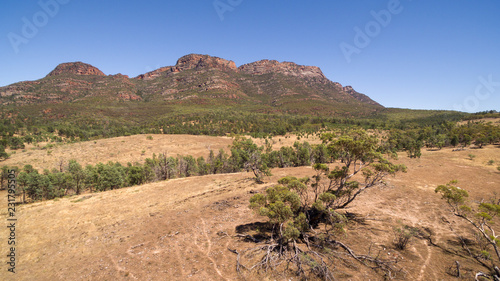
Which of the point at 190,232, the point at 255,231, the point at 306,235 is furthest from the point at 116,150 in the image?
the point at 306,235

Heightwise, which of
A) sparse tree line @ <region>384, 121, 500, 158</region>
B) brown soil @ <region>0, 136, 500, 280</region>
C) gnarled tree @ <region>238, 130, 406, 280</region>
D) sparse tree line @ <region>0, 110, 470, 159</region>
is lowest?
brown soil @ <region>0, 136, 500, 280</region>

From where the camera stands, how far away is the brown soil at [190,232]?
35.6 feet

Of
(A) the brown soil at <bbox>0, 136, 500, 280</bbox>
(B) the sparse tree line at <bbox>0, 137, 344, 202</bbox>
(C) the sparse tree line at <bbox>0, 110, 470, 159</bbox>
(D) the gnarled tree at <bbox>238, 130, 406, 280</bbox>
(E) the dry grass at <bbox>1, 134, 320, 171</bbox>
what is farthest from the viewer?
(C) the sparse tree line at <bbox>0, 110, 470, 159</bbox>

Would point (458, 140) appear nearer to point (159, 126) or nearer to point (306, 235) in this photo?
point (306, 235)

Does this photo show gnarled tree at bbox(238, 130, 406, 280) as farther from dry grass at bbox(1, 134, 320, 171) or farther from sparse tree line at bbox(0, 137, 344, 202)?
dry grass at bbox(1, 134, 320, 171)

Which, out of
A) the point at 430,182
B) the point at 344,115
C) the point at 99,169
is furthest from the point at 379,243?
the point at 344,115

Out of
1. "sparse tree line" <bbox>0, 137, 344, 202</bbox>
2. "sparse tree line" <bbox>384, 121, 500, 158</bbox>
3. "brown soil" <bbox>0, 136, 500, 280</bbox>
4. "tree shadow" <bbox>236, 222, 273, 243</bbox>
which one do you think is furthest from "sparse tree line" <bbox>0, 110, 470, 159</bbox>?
"tree shadow" <bbox>236, 222, 273, 243</bbox>

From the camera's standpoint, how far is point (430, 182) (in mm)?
24188

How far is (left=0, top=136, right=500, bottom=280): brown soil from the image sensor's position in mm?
10844

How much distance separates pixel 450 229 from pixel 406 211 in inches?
117

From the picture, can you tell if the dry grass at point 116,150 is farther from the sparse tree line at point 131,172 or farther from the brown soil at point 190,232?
the brown soil at point 190,232

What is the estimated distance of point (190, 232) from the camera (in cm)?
1478

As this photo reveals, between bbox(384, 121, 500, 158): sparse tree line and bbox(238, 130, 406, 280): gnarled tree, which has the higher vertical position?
bbox(384, 121, 500, 158): sparse tree line

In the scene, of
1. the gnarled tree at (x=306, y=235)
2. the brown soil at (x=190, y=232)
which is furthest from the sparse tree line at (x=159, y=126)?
the gnarled tree at (x=306, y=235)
